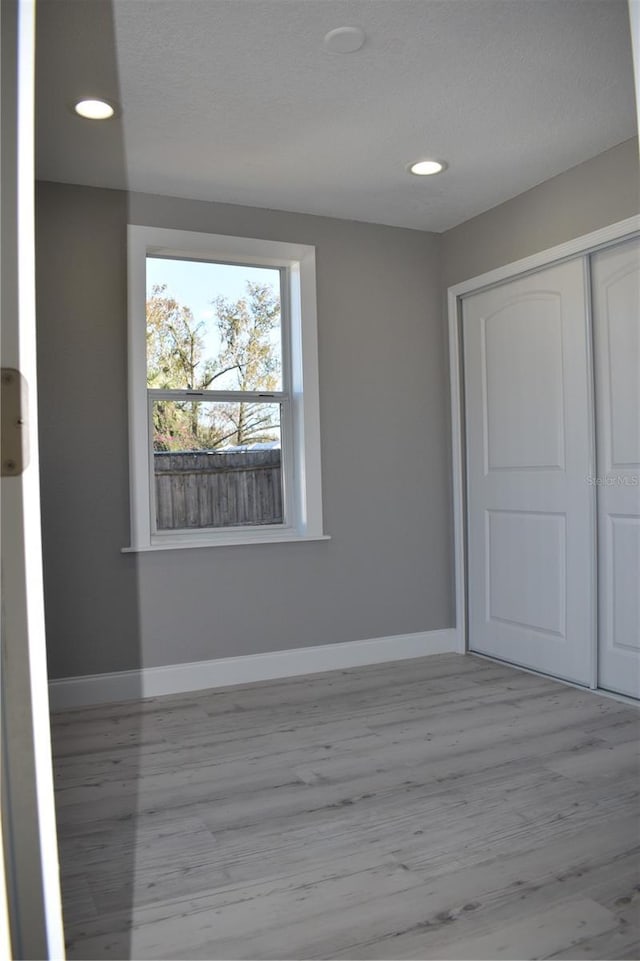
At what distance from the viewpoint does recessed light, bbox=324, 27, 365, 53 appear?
241cm

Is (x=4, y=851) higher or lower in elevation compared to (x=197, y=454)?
lower

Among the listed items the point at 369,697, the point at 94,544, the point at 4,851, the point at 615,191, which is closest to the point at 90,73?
the point at 94,544

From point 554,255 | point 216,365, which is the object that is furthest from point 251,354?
point 554,255

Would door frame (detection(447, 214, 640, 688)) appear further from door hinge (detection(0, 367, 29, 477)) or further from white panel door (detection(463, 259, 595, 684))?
door hinge (detection(0, 367, 29, 477))

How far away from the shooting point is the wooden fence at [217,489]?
153 inches

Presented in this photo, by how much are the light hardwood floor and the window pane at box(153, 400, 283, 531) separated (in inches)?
38.4

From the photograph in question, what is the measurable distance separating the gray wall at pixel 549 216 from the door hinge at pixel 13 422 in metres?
3.20

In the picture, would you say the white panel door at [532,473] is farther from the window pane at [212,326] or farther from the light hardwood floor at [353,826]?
the window pane at [212,326]

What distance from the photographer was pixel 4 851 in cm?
74

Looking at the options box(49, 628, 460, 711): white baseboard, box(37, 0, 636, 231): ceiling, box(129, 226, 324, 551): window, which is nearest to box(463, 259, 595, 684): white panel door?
box(49, 628, 460, 711): white baseboard

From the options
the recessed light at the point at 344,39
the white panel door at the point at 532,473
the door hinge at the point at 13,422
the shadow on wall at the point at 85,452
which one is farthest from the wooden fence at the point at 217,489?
the door hinge at the point at 13,422

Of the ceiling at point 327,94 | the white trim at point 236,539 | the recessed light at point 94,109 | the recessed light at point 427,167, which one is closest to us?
the ceiling at point 327,94

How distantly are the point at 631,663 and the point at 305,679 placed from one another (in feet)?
5.33

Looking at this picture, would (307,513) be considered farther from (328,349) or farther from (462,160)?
(462,160)
